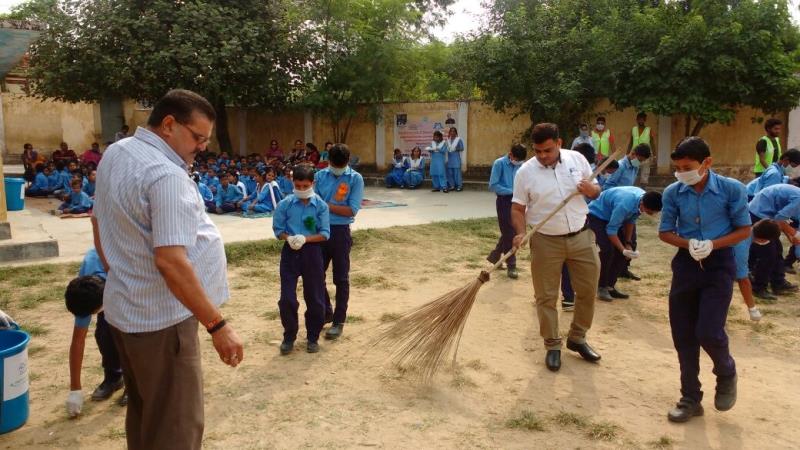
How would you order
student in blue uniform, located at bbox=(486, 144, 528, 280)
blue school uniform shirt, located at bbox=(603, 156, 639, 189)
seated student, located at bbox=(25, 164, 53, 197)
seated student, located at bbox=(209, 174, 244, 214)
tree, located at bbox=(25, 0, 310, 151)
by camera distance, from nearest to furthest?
1. student in blue uniform, located at bbox=(486, 144, 528, 280)
2. blue school uniform shirt, located at bbox=(603, 156, 639, 189)
3. seated student, located at bbox=(209, 174, 244, 214)
4. seated student, located at bbox=(25, 164, 53, 197)
5. tree, located at bbox=(25, 0, 310, 151)

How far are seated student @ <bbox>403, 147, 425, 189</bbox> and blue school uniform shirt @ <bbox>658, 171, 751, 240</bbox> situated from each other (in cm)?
1289

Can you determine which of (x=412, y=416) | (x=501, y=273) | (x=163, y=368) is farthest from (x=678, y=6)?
(x=163, y=368)

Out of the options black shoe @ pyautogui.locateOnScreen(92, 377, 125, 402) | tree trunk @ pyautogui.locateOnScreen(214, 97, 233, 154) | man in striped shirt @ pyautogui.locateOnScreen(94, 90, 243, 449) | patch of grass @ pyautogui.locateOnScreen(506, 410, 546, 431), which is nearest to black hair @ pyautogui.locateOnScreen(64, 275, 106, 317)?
black shoe @ pyautogui.locateOnScreen(92, 377, 125, 402)

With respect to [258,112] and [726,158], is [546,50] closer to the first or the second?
[726,158]

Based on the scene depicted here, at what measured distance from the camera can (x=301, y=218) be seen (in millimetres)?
4660

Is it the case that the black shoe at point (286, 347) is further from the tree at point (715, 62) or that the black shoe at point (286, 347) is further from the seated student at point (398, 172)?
the seated student at point (398, 172)

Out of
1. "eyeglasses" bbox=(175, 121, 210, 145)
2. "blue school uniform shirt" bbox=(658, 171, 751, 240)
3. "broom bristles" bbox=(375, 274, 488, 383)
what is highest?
"eyeglasses" bbox=(175, 121, 210, 145)

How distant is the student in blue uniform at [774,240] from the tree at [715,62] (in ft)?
23.8

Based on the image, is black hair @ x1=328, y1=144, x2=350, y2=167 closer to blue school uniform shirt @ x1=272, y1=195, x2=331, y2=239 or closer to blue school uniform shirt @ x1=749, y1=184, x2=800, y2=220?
blue school uniform shirt @ x1=272, y1=195, x2=331, y2=239

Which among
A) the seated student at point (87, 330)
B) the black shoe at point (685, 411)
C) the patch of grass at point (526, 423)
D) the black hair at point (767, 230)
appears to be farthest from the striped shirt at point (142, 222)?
the black hair at point (767, 230)

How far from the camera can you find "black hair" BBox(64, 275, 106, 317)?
3477mm

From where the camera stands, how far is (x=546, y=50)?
1459 centimetres

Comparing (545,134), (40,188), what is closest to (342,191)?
(545,134)

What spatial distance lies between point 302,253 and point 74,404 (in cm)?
175
